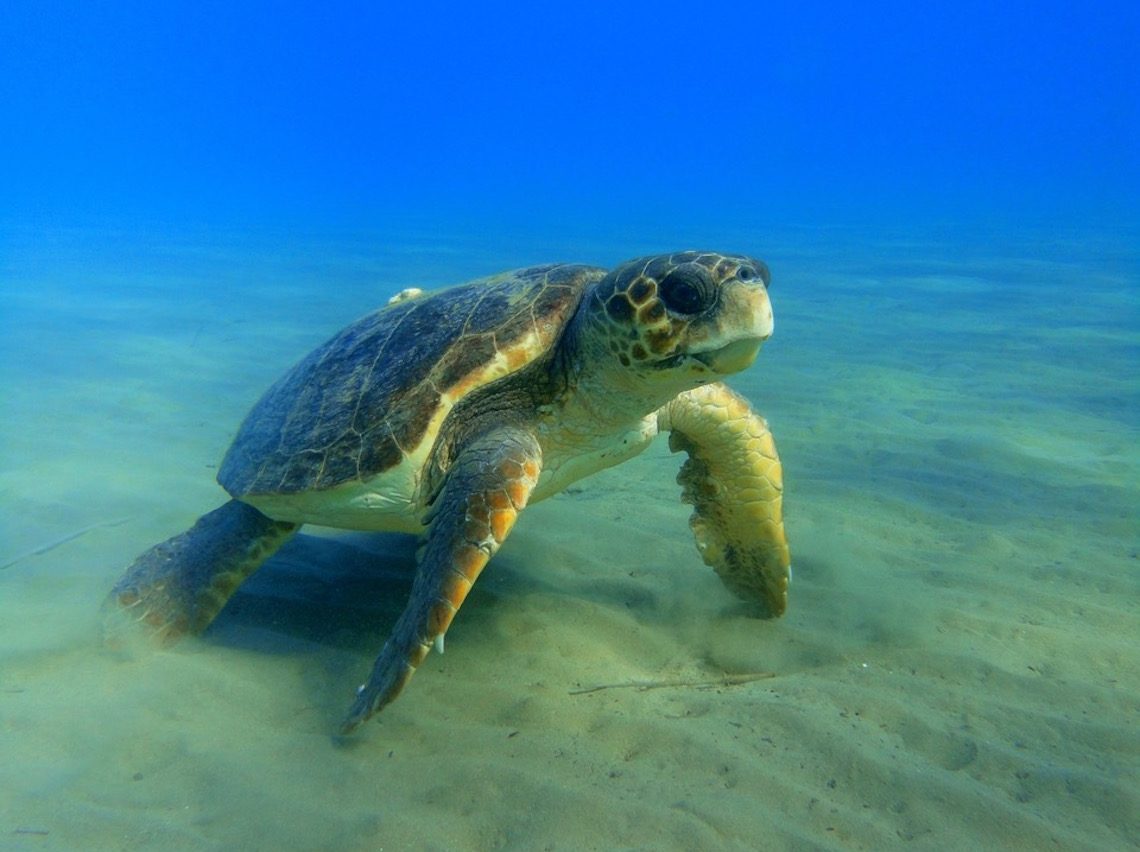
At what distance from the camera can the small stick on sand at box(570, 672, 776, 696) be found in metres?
2.69

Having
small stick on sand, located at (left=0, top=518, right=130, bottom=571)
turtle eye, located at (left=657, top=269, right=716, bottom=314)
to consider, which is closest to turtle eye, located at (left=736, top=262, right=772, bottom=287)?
turtle eye, located at (left=657, top=269, right=716, bottom=314)

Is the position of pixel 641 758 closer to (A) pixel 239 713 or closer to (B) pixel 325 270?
(A) pixel 239 713

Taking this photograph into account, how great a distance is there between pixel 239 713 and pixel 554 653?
120 centimetres

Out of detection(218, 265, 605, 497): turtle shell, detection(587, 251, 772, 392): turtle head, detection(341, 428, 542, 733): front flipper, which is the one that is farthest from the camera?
detection(218, 265, 605, 497): turtle shell

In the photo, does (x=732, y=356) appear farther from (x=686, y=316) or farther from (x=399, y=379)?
(x=399, y=379)

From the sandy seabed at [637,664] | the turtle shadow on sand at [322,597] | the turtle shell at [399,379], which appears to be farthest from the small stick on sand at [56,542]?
the turtle shell at [399,379]

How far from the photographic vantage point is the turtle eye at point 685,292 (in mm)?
2496

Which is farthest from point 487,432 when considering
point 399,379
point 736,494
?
point 736,494

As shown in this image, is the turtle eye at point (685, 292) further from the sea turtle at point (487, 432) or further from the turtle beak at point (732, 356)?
the turtle beak at point (732, 356)

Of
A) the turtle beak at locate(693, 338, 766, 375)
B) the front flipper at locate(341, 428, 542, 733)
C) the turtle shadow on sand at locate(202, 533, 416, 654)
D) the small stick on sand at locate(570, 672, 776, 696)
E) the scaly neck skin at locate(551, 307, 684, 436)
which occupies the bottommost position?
the turtle shadow on sand at locate(202, 533, 416, 654)

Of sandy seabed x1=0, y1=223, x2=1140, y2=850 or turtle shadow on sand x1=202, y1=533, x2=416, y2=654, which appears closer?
sandy seabed x1=0, y1=223, x2=1140, y2=850

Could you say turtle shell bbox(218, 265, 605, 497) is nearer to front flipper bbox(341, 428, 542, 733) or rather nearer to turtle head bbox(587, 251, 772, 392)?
front flipper bbox(341, 428, 542, 733)

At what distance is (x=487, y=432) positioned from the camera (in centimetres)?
297

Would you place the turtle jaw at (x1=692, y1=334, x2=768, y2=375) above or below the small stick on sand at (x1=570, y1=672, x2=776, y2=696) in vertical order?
above
